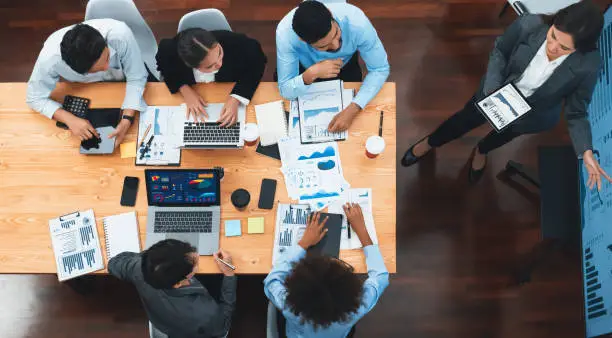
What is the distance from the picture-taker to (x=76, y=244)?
6.76 ft

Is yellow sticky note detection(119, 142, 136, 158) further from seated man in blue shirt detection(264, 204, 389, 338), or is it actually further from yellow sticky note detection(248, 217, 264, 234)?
seated man in blue shirt detection(264, 204, 389, 338)

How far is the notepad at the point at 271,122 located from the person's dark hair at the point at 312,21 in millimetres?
416

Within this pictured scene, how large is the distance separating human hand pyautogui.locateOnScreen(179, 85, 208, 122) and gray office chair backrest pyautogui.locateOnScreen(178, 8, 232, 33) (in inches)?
13.6

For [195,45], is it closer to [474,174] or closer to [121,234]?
[121,234]

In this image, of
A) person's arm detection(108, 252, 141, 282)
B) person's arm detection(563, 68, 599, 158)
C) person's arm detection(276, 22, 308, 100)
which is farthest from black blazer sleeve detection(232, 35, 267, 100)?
person's arm detection(563, 68, 599, 158)

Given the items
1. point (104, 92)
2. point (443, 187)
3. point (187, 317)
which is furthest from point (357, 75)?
point (187, 317)

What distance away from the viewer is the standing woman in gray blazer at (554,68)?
1.78m

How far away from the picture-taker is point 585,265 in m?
2.48

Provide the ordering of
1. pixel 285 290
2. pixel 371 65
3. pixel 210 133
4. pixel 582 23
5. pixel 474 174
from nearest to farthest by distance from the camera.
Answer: pixel 582 23, pixel 285 290, pixel 210 133, pixel 371 65, pixel 474 174

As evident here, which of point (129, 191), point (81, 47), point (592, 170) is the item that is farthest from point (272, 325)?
point (592, 170)

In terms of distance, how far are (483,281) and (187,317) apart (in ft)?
5.86

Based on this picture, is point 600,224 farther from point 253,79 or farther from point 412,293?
point 253,79

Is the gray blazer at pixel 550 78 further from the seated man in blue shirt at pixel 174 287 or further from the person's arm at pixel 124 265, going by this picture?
the person's arm at pixel 124 265

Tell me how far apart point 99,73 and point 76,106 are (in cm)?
19
